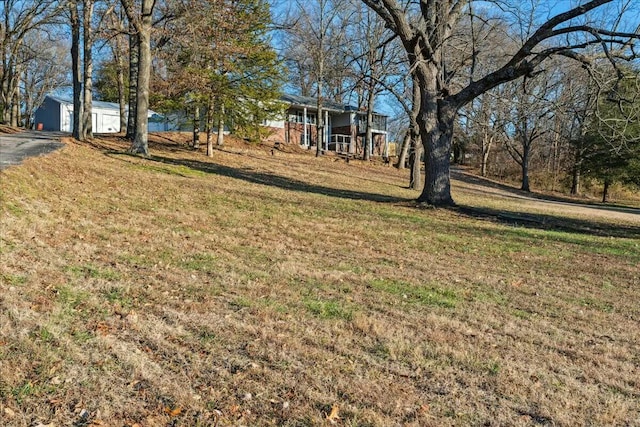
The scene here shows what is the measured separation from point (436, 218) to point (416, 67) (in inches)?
169

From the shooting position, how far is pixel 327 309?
4.91 metres

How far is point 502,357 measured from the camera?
405cm

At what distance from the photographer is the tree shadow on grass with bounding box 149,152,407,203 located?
622 inches

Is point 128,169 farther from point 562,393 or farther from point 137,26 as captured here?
point 562,393

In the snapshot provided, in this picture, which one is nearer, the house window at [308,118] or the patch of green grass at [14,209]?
the patch of green grass at [14,209]

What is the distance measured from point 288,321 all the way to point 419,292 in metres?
1.97

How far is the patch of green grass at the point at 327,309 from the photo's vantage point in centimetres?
473

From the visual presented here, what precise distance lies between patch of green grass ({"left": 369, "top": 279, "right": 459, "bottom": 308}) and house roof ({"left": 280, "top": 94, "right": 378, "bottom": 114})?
34.6 m

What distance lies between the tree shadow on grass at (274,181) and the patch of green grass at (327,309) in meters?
10.1

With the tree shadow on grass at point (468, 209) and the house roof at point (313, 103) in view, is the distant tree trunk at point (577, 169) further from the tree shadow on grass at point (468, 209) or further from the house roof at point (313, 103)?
the tree shadow on grass at point (468, 209)

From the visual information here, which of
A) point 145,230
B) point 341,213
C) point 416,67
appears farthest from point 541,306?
point 416,67

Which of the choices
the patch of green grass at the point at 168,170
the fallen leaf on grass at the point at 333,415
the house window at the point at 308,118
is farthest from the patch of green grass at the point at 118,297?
the house window at the point at 308,118

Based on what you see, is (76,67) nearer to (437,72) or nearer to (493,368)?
(437,72)

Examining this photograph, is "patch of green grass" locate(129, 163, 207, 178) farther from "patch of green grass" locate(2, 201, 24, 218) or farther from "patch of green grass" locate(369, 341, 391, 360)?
"patch of green grass" locate(369, 341, 391, 360)
